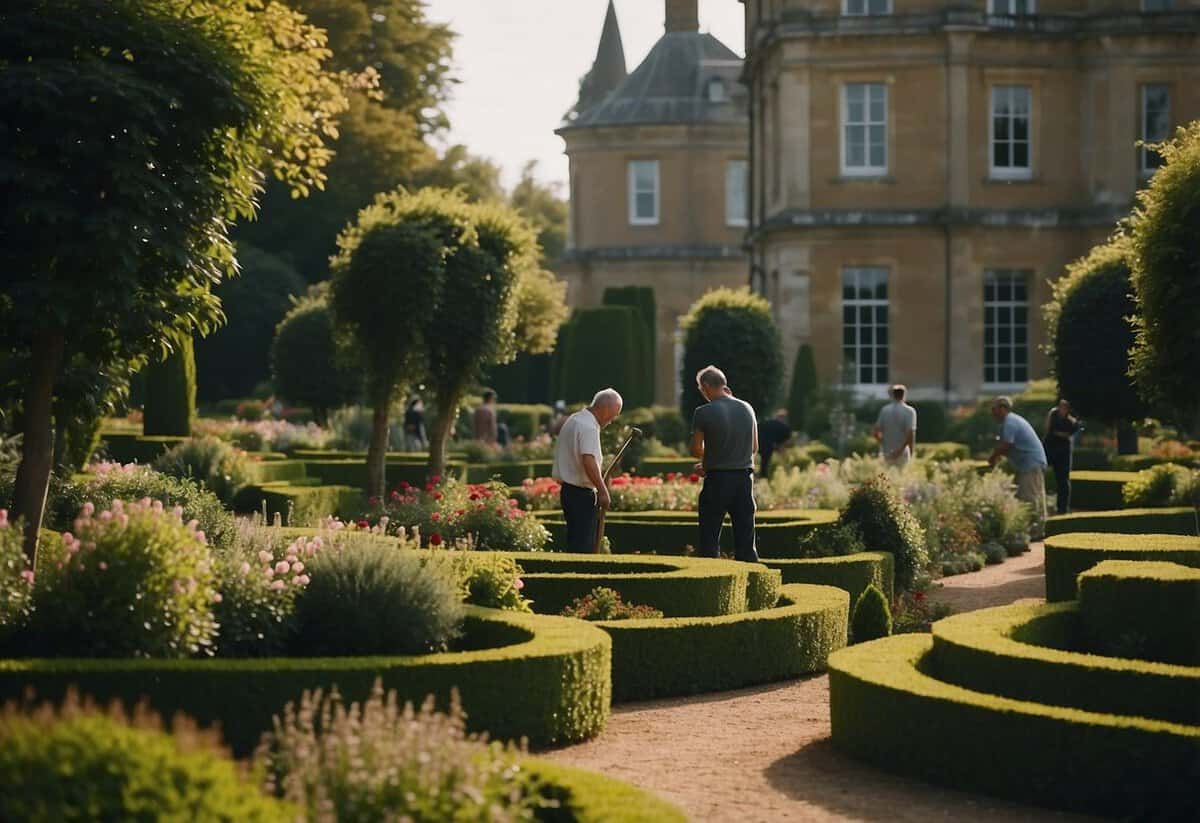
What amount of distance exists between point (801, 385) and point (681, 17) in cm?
2505

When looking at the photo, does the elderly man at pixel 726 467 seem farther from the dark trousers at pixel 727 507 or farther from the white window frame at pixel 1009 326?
the white window frame at pixel 1009 326

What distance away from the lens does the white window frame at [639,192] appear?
5641 cm

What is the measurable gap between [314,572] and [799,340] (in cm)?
2926

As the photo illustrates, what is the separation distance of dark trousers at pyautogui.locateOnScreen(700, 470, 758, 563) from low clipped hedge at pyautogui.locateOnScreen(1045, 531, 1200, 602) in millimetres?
2186

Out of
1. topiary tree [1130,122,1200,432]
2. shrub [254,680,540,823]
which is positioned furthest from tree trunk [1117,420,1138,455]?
shrub [254,680,540,823]

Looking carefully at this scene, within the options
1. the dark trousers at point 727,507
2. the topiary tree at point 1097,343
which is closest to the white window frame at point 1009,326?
the topiary tree at point 1097,343

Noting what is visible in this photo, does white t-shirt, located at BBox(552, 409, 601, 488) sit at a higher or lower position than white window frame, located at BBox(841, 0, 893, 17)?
lower

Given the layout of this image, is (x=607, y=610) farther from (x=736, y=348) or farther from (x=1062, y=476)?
(x=736, y=348)

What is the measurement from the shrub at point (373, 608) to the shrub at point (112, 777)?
149 inches

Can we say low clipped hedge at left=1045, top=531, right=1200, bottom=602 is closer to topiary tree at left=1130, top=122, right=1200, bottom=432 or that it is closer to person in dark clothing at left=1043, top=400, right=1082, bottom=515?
topiary tree at left=1130, top=122, right=1200, bottom=432

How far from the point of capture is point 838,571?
1502 cm

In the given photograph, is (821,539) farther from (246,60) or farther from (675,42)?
(675,42)

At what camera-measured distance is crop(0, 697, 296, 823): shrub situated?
557cm

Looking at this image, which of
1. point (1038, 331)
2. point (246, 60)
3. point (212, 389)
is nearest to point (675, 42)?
point (212, 389)
